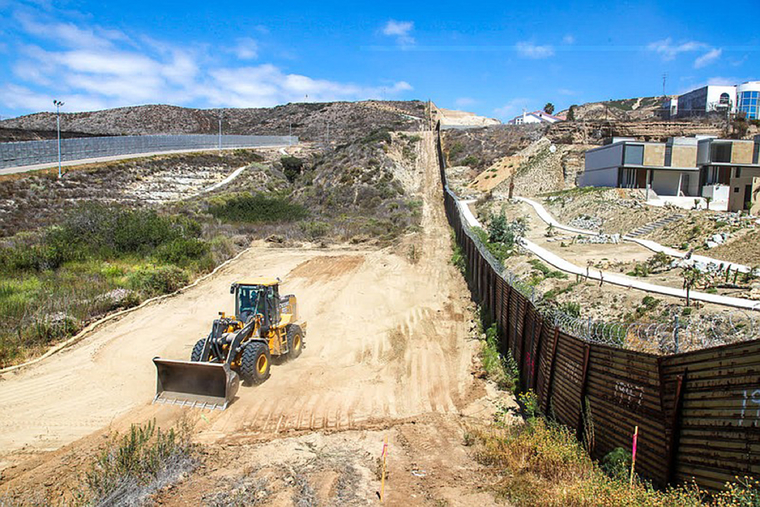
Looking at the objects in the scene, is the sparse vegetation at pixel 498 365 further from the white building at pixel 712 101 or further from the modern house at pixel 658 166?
the white building at pixel 712 101

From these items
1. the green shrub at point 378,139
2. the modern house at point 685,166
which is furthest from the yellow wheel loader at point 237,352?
the green shrub at point 378,139

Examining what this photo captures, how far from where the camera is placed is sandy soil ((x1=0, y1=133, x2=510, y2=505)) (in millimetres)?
8953

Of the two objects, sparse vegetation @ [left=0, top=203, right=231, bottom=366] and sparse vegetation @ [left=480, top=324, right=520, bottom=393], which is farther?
sparse vegetation @ [left=0, top=203, right=231, bottom=366]

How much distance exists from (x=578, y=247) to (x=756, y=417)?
21.4 m

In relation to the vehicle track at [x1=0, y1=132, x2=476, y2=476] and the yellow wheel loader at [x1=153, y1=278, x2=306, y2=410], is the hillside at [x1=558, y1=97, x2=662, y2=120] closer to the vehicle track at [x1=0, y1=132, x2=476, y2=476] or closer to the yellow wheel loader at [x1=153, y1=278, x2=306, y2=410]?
the vehicle track at [x1=0, y1=132, x2=476, y2=476]

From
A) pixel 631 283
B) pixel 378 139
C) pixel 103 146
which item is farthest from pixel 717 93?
pixel 103 146

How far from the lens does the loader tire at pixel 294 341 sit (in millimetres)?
14469

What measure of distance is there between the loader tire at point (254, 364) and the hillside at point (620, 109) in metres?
88.7

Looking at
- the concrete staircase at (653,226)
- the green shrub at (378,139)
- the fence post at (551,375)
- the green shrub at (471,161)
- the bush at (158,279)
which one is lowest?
the bush at (158,279)

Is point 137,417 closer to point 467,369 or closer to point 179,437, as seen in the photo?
point 179,437

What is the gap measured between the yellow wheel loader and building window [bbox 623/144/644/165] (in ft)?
122

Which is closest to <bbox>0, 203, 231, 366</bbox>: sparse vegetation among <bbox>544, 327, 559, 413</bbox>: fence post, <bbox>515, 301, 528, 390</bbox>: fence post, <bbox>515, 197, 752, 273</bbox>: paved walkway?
<bbox>515, 301, 528, 390</bbox>: fence post

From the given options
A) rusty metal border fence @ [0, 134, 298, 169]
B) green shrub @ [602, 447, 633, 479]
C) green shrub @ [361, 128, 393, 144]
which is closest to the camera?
green shrub @ [602, 447, 633, 479]

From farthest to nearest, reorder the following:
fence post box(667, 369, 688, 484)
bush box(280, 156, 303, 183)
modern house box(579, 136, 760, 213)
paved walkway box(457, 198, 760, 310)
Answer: bush box(280, 156, 303, 183) < modern house box(579, 136, 760, 213) < paved walkway box(457, 198, 760, 310) < fence post box(667, 369, 688, 484)
